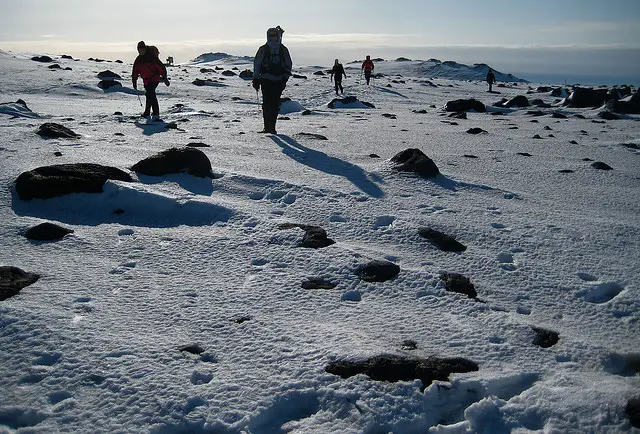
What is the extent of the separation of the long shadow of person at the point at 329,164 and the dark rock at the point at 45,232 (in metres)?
3.46

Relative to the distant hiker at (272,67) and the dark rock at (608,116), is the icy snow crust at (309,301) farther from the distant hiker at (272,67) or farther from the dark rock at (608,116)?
the dark rock at (608,116)

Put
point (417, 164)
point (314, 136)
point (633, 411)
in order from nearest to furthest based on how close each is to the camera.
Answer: point (633, 411), point (417, 164), point (314, 136)

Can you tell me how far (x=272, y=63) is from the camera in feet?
33.7

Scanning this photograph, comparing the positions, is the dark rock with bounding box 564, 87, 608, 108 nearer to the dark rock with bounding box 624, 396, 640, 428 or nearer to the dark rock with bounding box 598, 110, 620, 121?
the dark rock with bounding box 598, 110, 620, 121

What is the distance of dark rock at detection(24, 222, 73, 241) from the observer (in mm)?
4543

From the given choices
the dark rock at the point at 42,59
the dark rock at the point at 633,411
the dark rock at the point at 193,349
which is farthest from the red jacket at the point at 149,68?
the dark rock at the point at 42,59

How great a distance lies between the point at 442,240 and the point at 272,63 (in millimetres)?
6857

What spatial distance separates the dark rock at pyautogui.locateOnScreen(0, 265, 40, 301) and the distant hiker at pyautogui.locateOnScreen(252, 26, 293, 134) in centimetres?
727

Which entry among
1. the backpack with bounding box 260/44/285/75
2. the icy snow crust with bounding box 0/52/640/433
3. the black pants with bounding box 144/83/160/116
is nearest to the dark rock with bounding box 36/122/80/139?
the icy snow crust with bounding box 0/52/640/433

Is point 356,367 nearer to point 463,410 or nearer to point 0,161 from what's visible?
point 463,410

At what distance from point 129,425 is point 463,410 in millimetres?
1715

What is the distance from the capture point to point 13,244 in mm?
4414

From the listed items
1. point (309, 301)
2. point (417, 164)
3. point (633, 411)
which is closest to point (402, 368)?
point (309, 301)

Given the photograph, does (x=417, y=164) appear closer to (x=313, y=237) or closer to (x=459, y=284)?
(x=313, y=237)
